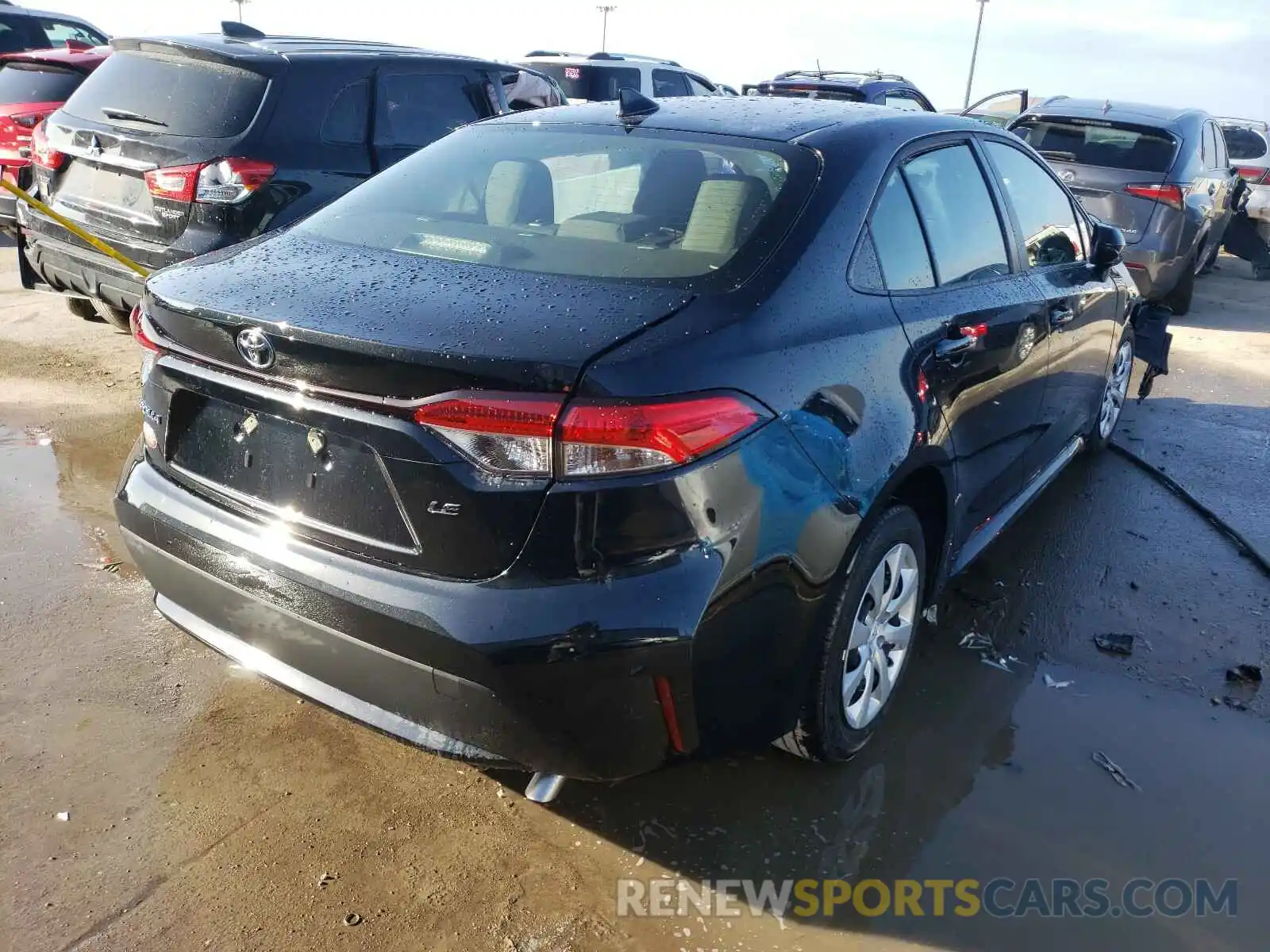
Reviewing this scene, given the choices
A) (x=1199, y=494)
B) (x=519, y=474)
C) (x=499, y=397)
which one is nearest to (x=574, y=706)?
(x=519, y=474)

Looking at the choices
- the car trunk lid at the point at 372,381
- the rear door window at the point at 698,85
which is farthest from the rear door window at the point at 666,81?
the car trunk lid at the point at 372,381

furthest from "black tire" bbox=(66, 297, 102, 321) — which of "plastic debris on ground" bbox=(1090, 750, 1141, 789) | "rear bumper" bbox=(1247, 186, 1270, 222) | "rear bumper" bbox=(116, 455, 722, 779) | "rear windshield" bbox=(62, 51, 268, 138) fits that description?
"rear bumper" bbox=(1247, 186, 1270, 222)

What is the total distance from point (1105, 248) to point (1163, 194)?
14.5 feet

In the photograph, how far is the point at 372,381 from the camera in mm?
2025

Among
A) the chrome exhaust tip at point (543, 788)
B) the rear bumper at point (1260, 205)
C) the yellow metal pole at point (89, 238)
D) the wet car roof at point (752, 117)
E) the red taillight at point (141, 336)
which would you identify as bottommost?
the chrome exhaust tip at point (543, 788)

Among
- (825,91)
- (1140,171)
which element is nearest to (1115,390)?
(1140,171)

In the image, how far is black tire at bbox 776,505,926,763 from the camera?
244 centimetres

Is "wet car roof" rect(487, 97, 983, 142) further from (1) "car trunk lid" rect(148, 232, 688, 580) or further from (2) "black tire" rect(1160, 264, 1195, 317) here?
(2) "black tire" rect(1160, 264, 1195, 317)

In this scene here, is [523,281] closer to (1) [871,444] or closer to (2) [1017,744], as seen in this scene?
(1) [871,444]

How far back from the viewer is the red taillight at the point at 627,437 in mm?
1928

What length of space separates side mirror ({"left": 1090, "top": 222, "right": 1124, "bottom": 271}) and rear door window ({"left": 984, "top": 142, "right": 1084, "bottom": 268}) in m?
0.06

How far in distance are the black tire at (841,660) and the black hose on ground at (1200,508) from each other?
2.28 m

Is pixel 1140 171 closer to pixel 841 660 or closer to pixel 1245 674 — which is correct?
pixel 1245 674

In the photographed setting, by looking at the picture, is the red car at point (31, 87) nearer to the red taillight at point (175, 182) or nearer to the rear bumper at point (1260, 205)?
the red taillight at point (175, 182)
